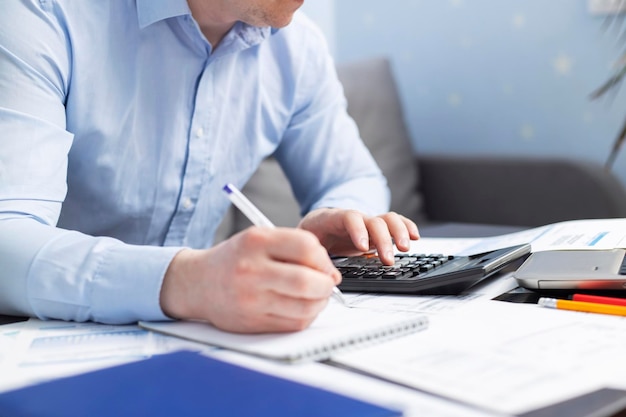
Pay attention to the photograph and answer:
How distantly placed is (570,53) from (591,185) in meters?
0.35

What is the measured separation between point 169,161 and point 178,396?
1.98 feet

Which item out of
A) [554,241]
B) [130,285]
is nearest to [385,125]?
[554,241]

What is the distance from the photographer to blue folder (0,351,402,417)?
446mm

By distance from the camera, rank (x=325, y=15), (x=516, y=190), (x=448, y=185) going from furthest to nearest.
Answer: (x=325, y=15)
(x=448, y=185)
(x=516, y=190)

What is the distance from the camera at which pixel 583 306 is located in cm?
69

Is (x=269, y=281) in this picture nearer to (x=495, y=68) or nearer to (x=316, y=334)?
(x=316, y=334)

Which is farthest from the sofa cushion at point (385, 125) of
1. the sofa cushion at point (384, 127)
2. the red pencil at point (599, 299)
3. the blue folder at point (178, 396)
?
the blue folder at point (178, 396)

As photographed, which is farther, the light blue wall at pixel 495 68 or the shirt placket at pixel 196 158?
the light blue wall at pixel 495 68

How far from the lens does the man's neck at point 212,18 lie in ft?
3.39

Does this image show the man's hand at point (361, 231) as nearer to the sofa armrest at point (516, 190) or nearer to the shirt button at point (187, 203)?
the shirt button at point (187, 203)

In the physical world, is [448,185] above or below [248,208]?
below

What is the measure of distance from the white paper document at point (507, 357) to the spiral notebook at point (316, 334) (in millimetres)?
10

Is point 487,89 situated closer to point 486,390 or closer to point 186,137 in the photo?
point 186,137

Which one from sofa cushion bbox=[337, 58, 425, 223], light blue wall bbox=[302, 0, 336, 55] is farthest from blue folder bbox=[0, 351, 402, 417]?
light blue wall bbox=[302, 0, 336, 55]
